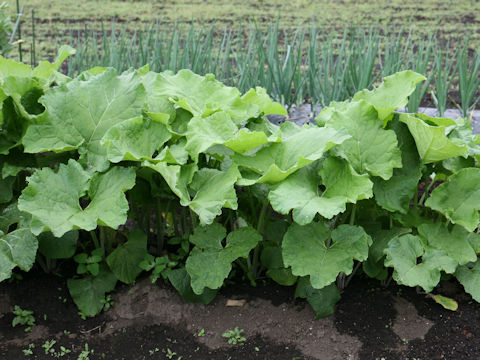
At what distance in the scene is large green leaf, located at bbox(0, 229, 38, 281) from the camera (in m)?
1.43

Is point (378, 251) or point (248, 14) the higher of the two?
point (248, 14)

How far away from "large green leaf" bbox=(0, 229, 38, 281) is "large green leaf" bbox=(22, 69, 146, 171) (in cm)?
24

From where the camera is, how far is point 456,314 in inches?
61.4

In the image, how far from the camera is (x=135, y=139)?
1.47m

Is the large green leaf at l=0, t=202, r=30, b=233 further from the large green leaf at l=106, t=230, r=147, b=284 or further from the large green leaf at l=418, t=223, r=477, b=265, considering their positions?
the large green leaf at l=418, t=223, r=477, b=265

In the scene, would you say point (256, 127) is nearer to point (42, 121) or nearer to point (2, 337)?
point (42, 121)

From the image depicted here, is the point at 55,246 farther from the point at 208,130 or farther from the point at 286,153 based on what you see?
the point at 286,153

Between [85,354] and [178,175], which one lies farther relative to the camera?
[85,354]

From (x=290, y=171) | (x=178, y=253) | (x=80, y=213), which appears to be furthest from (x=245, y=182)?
(x=178, y=253)

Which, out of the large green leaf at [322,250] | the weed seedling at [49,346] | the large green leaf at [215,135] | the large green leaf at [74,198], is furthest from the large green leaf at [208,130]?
the weed seedling at [49,346]

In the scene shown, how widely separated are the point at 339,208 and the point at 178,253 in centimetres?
69

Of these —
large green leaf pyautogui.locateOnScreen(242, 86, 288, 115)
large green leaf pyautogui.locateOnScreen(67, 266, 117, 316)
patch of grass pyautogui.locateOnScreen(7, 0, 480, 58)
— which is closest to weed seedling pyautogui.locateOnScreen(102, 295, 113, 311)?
large green leaf pyautogui.locateOnScreen(67, 266, 117, 316)

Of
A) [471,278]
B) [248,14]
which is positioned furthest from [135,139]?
[248,14]

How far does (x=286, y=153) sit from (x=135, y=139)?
0.38m
